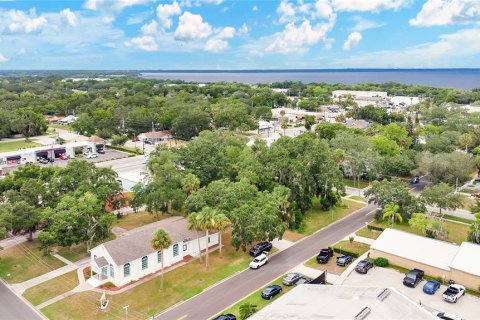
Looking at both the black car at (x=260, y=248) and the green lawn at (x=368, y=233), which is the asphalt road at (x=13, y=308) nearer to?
the black car at (x=260, y=248)

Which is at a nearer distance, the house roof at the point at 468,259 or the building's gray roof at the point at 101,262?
the house roof at the point at 468,259

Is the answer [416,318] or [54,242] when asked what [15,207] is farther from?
[416,318]

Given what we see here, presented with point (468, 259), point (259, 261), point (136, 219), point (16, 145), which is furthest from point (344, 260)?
point (16, 145)

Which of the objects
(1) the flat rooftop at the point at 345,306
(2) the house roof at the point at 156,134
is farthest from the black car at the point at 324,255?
(2) the house roof at the point at 156,134

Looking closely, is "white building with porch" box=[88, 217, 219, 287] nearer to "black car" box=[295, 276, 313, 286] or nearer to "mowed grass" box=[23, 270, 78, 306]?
"mowed grass" box=[23, 270, 78, 306]

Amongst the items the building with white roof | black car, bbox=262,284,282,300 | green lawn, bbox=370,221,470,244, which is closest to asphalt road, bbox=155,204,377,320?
black car, bbox=262,284,282,300

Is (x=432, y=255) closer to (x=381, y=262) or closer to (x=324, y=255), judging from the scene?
(x=381, y=262)

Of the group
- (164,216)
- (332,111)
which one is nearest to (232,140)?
(164,216)
